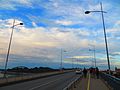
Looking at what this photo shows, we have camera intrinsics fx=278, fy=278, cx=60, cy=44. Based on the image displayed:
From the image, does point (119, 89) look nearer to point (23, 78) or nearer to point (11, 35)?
point (11, 35)

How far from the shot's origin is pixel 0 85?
29.5 m

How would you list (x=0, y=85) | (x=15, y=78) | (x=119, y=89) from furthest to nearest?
(x=15, y=78)
(x=0, y=85)
(x=119, y=89)

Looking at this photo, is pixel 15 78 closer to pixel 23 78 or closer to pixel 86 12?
pixel 23 78

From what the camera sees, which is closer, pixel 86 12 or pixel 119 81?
pixel 119 81

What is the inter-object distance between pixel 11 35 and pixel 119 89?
2444 cm

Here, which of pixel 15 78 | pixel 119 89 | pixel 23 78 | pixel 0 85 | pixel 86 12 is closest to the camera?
pixel 119 89

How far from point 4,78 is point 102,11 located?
1401cm

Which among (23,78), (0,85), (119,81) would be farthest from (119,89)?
(23,78)

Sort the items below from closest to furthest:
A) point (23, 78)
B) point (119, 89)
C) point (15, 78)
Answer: point (119, 89)
point (15, 78)
point (23, 78)

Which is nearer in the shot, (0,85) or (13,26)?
(0,85)

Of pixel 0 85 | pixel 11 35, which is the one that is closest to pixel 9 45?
→ pixel 11 35

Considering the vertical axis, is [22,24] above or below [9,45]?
above

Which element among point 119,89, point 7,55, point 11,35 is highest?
point 11,35

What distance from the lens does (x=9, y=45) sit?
37.6m
